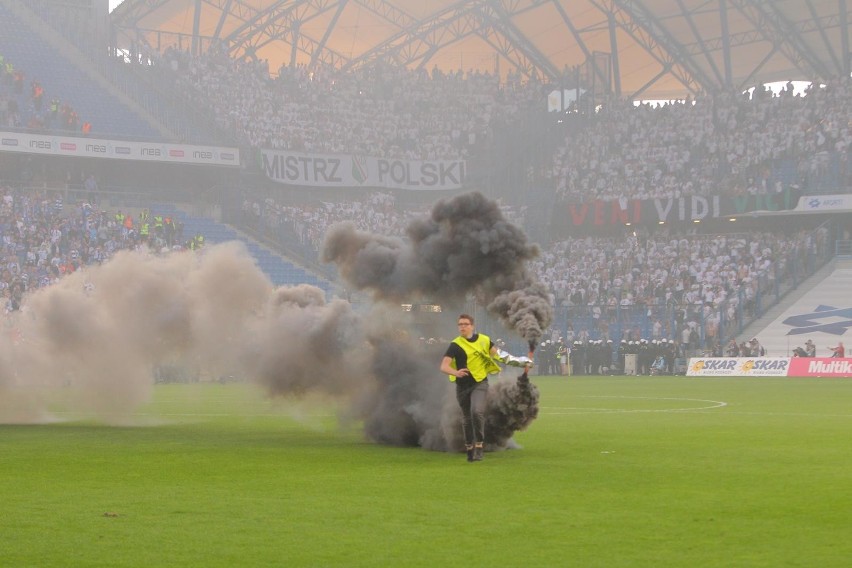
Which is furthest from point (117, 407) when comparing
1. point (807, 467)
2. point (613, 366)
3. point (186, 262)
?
point (613, 366)

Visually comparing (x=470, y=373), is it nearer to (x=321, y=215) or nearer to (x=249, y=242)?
(x=249, y=242)

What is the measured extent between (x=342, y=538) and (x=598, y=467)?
6.34 m

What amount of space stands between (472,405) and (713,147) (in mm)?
52988

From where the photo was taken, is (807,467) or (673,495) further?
(807,467)

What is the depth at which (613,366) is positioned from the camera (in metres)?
58.9

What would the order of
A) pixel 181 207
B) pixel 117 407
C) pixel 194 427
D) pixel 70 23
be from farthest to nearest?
pixel 70 23, pixel 181 207, pixel 117 407, pixel 194 427

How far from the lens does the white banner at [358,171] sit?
67750 millimetres

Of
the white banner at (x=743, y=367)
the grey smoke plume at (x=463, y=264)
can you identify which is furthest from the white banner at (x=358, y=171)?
the grey smoke plume at (x=463, y=264)

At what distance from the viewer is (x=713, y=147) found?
67938 millimetres

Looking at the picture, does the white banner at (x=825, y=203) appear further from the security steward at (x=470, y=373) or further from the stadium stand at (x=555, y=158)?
the security steward at (x=470, y=373)

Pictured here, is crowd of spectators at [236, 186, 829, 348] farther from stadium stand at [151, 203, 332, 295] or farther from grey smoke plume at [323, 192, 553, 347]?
grey smoke plume at [323, 192, 553, 347]

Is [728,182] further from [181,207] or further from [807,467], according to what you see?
[807,467]

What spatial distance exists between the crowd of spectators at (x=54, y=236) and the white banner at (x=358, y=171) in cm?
909

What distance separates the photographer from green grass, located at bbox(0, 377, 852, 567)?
401 inches
